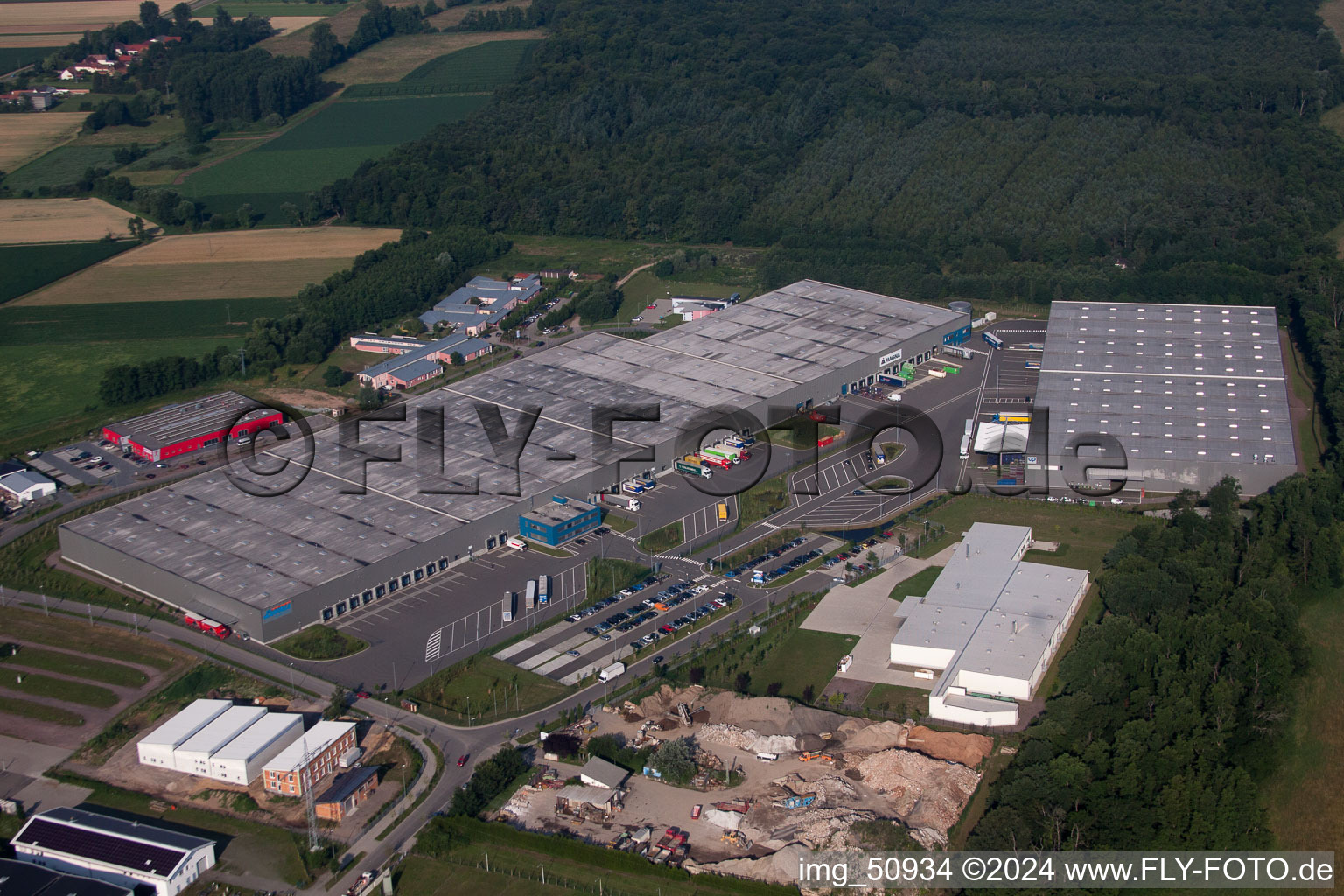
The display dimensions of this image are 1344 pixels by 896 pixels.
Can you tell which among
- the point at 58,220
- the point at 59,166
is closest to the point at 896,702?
the point at 58,220

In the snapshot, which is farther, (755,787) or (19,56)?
(19,56)

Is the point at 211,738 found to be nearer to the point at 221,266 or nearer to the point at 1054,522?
the point at 1054,522

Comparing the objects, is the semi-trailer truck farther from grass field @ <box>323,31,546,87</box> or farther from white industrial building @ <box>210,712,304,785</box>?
grass field @ <box>323,31,546,87</box>

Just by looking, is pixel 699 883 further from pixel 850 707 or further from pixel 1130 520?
pixel 1130 520

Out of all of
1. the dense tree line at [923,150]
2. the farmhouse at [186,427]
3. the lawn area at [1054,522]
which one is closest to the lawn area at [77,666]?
the farmhouse at [186,427]

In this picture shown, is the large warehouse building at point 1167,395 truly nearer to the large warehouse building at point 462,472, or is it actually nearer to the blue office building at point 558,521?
the large warehouse building at point 462,472
